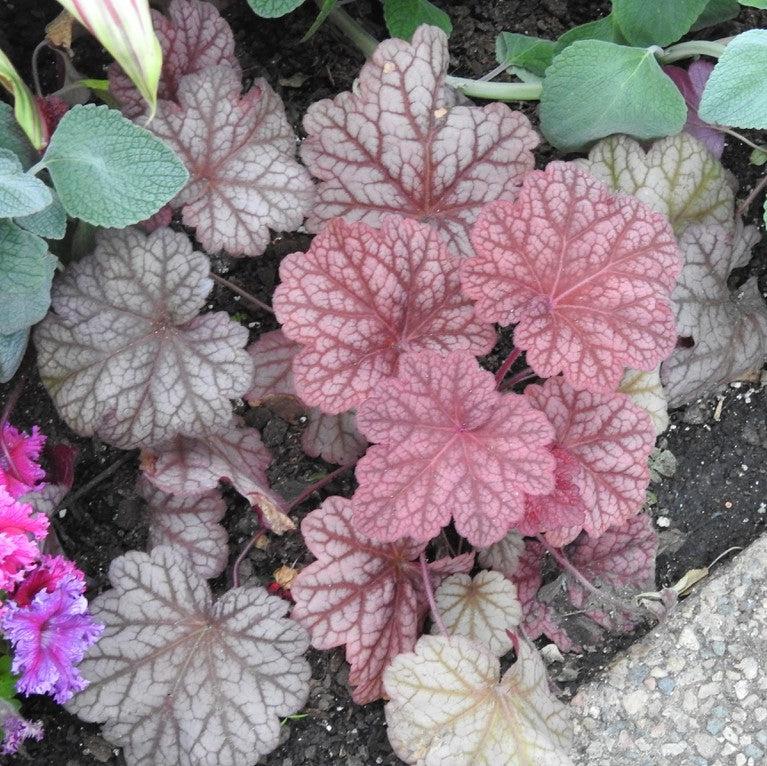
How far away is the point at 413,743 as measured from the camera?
1.19 m

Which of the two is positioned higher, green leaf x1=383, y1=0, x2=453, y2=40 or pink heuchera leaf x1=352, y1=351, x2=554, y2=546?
green leaf x1=383, y1=0, x2=453, y2=40

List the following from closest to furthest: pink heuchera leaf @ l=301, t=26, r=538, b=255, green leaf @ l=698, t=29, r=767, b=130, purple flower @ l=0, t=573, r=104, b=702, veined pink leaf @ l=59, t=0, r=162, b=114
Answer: veined pink leaf @ l=59, t=0, r=162, b=114 < purple flower @ l=0, t=573, r=104, b=702 < green leaf @ l=698, t=29, r=767, b=130 < pink heuchera leaf @ l=301, t=26, r=538, b=255

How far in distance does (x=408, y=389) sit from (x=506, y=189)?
37cm

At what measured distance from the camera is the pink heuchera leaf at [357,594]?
127 centimetres

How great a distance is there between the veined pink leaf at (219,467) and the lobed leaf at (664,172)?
678 millimetres

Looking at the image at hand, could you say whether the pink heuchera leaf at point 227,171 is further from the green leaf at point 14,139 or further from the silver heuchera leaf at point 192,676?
the silver heuchera leaf at point 192,676

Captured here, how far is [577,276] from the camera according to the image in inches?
48.7

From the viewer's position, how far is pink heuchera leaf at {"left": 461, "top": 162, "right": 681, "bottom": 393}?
120 cm

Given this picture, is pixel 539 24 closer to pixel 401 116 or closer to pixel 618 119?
pixel 618 119

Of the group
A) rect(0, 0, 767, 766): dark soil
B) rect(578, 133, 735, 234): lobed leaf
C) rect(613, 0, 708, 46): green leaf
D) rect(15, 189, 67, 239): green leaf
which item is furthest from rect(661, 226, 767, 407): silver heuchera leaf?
rect(15, 189, 67, 239): green leaf

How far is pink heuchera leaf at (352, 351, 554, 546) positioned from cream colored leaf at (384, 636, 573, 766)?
177 millimetres

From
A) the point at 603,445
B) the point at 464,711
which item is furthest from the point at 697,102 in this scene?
the point at 464,711

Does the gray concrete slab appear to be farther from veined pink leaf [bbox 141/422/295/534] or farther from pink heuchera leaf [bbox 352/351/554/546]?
veined pink leaf [bbox 141/422/295/534]

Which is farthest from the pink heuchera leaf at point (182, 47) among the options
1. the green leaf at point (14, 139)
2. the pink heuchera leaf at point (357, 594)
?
the pink heuchera leaf at point (357, 594)
